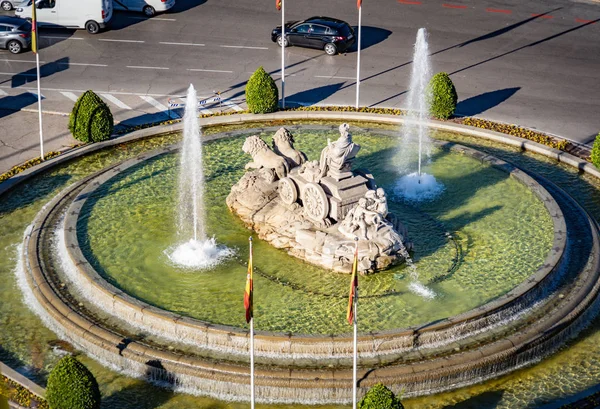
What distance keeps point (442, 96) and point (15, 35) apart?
21.1m

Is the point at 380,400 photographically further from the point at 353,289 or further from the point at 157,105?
the point at 157,105

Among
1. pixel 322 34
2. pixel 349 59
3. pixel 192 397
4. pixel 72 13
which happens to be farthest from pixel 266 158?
pixel 72 13

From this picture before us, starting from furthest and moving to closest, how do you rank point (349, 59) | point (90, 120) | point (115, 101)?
point (349, 59) < point (115, 101) < point (90, 120)

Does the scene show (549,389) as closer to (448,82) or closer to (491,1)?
(448,82)

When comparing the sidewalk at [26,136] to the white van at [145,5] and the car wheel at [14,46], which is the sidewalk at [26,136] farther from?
the white van at [145,5]

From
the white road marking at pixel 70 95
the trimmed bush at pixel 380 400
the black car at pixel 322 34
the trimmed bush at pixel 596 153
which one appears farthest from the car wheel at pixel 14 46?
the trimmed bush at pixel 380 400

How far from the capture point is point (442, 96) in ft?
134

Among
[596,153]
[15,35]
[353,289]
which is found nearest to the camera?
[353,289]

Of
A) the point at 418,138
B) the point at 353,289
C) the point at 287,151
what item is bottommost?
the point at 418,138

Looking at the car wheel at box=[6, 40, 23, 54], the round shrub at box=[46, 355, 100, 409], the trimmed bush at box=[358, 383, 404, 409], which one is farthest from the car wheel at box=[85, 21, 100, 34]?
the trimmed bush at box=[358, 383, 404, 409]

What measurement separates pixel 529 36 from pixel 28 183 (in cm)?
2778

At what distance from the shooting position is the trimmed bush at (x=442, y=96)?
4088 cm

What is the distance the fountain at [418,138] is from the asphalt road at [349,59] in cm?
73

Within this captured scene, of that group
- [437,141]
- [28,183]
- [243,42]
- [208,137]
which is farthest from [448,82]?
[28,183]
